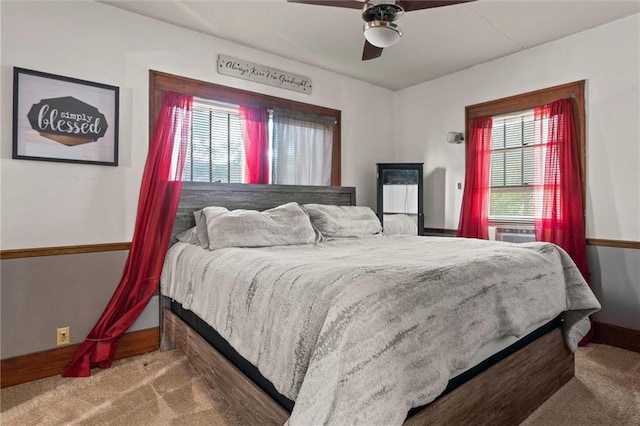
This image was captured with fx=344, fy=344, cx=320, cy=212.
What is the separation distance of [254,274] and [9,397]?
176 centimetres

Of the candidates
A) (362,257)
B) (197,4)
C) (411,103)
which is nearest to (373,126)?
(411,103)

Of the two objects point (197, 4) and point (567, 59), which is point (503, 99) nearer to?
point (567, 59)

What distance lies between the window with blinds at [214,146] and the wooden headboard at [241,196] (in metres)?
0.20

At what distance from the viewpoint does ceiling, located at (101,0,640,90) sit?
2.63 meters

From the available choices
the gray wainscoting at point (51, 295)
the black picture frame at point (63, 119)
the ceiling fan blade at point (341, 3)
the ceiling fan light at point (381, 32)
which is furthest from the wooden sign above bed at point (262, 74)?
the gray wainscoting at point (51, 295)

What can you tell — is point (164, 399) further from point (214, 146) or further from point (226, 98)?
point (226, 98)

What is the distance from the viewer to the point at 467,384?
57.9 inches

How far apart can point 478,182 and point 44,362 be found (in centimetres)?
403

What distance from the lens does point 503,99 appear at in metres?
3.58

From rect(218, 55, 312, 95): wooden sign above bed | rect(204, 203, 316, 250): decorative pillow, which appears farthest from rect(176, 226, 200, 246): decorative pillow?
rect(218, 55, 312, 95): wooden sign above bed

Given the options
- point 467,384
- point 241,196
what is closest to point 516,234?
point 467,384

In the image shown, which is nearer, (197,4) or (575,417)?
(575,417)

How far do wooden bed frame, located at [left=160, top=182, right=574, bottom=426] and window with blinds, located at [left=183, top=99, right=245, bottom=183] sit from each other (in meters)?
0.35

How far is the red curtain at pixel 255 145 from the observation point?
3.31 meters
